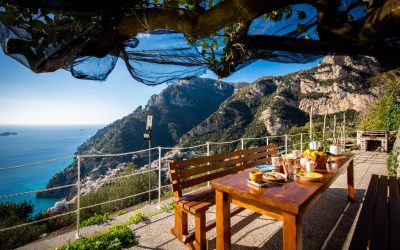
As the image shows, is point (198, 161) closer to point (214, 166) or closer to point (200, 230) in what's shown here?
point (214, 166)

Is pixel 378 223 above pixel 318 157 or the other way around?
the other way around

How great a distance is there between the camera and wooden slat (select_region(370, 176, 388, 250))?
1301mm

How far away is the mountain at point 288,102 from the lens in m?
34.8

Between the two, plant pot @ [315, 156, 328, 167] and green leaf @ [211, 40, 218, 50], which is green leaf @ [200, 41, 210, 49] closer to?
green leaf @ [211, 40, 218, 50]

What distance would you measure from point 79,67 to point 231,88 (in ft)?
252

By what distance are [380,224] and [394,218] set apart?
212 mm

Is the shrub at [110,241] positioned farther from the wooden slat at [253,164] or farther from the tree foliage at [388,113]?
the tree foliage at [388,113]

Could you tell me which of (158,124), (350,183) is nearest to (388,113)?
(350,183)

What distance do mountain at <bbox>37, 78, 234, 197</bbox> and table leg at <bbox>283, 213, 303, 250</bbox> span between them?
1652 inches

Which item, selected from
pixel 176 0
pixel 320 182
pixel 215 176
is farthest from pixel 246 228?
pixel 176 0

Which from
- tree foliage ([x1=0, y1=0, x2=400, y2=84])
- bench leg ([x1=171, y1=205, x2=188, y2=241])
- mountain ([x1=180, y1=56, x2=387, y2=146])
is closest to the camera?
tree foliage ([x1=0, y1=0, x2=400, y2=84])

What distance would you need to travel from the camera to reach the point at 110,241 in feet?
7.11

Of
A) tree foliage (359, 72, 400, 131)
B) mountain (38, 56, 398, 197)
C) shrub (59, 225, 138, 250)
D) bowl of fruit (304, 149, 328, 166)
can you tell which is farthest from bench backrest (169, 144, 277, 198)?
mountain (38, 56, 398, 197)

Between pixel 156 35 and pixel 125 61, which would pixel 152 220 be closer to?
pixel 125 61
